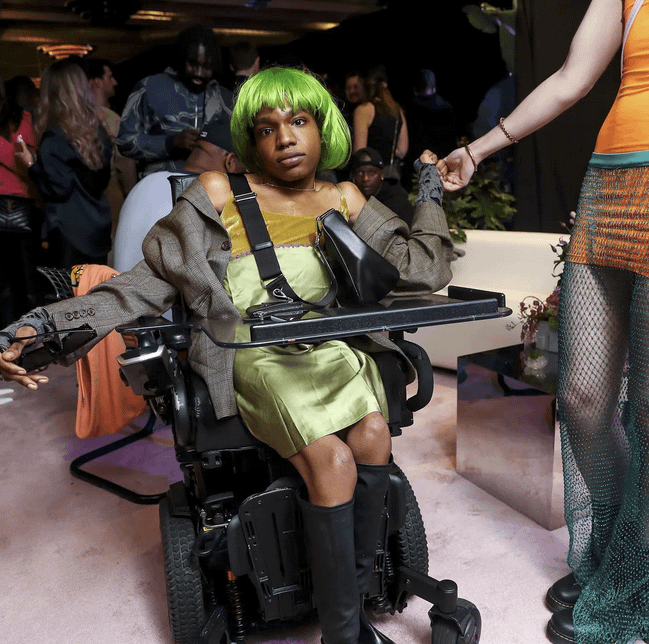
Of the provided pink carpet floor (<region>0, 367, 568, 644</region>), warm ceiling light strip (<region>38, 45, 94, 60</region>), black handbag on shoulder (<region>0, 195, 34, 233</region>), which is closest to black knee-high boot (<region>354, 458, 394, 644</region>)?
pink carpet floor (<region>0, 367, 568, 644</region>)

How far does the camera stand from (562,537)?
2.18 m

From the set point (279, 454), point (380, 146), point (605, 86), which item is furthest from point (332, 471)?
point (605, 86)

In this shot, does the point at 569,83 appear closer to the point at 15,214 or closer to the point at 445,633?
the point at 445,633

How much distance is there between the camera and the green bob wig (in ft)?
5.60

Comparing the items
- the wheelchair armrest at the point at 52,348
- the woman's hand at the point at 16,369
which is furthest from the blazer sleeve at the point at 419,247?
the woman's hand at the point at 16,369

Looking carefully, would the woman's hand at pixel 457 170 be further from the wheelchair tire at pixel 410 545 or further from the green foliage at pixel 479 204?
the green foliage at pixel 479 204

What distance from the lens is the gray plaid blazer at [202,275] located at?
161 cm

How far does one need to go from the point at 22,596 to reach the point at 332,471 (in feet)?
3.75

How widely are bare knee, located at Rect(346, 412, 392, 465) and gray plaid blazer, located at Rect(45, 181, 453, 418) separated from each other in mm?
224

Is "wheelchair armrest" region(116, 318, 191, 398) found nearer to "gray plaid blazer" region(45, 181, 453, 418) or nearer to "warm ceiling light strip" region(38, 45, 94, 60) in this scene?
"gray plaid blazer" region(45, 181, 453, 418)

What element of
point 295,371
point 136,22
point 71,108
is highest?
point 136,22

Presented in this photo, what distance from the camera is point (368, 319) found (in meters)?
1.23

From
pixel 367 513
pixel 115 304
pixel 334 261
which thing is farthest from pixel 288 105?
pixel 367 513

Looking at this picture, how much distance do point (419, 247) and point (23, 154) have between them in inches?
120
